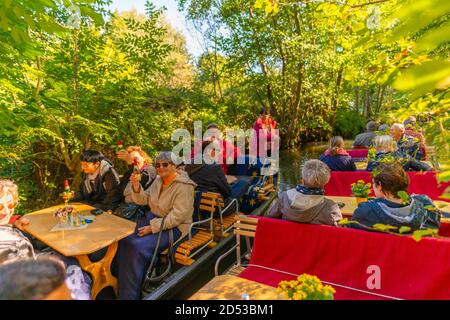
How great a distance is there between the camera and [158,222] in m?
3.57

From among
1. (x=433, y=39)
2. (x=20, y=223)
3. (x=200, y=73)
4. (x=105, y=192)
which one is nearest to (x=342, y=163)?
(x=105, y=192)

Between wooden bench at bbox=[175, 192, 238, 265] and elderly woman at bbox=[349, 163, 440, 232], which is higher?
elderly woman at bbox=[349, 163, 440, 232]

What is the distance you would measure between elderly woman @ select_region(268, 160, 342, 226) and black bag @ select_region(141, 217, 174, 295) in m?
1.39

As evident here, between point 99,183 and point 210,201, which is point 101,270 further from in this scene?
point 99,183

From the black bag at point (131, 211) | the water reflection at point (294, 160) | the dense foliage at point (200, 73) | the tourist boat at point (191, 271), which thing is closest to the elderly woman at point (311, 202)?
the dense foliage at point (200, 73)

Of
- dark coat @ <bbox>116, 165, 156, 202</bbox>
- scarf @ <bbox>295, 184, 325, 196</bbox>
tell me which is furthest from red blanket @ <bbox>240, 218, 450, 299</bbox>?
dark coat @ <bbox>116, 165, 156, 202</bbox>

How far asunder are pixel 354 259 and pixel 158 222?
215cm

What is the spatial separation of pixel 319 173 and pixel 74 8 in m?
2.38

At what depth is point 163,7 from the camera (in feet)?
20.0

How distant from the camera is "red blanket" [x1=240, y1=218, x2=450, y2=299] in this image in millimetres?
2207

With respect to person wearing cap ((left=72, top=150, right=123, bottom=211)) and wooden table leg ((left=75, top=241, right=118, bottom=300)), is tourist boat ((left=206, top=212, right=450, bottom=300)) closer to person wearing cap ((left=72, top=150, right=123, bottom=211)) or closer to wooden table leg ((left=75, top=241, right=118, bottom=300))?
wooden table leg ((left=75, top=241, right=118, bottom=300))

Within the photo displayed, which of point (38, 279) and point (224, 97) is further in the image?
point (224, 97)
